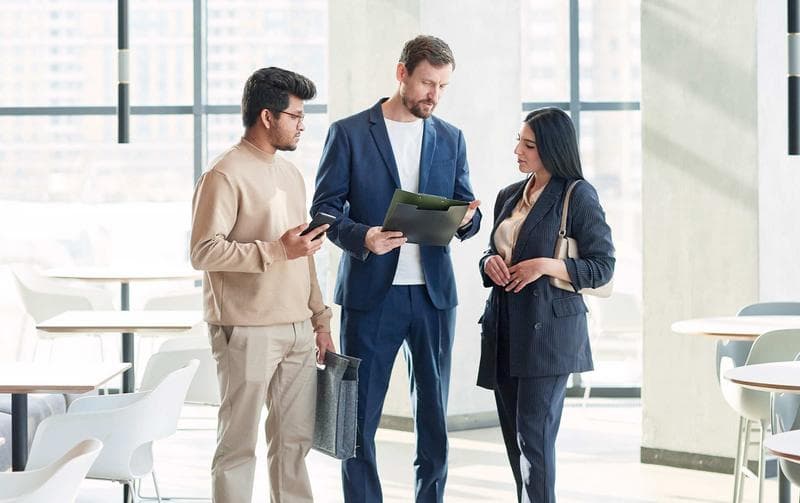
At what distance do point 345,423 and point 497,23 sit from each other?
3.89 metres

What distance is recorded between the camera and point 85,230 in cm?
852

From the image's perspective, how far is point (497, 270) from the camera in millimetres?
3801

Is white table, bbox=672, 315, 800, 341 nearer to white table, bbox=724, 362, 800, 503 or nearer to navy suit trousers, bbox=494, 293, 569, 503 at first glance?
white table, bbox=724, 362, 800, 503

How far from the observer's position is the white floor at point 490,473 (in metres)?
5.35

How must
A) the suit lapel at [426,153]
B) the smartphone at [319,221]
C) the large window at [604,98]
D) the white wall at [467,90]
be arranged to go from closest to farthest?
the smartphone at [319,221] → the suit lapel at [426,153] → the white wall at [467,90] → the large window at [604,98]

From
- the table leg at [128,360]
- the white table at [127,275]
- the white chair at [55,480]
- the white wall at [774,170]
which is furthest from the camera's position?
the white table at [127,275]

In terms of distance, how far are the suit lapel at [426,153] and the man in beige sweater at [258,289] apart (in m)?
0.47

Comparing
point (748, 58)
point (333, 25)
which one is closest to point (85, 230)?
point (333, 25)

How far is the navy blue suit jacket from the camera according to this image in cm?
396

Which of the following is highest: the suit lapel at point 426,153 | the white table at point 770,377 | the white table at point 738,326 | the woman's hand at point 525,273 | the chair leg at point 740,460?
the suit lapel at point 426,153

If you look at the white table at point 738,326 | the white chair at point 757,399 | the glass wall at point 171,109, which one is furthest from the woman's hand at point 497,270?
the glass wall at point 171,109

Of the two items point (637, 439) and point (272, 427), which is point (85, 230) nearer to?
point (637, 439)

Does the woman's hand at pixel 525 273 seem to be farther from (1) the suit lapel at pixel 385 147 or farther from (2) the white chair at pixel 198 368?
(2) the white chair at pixel 198 368

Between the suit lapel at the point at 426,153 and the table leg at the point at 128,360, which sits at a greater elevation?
the suit lapel at the point at 426,153
